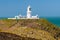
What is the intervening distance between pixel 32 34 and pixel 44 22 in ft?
51.4

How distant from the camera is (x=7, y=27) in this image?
172ft

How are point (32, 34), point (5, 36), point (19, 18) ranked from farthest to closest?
point (19, 18) → point (32, 34) → point (5, 36)

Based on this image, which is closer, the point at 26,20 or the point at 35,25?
the point at 35,25

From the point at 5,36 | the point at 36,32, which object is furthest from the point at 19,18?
the point at 5,36

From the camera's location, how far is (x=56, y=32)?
173ft

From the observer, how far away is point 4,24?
54969mm

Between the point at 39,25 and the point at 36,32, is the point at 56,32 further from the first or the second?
the point at 36,32

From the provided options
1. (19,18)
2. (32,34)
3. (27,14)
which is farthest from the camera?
(27,14)

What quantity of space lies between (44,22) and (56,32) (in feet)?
18.6

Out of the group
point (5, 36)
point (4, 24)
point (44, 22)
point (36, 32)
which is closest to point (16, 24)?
point (4, 24)

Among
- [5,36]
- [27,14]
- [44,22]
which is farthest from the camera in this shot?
[27,14]

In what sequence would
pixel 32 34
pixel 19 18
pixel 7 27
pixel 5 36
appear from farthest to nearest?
pixel 19 18, pixel 7 27, pixel 32 34, pixel 5 36

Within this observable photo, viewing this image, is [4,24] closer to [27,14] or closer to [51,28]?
[51,28]

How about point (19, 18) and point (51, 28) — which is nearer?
point (51, 28)
